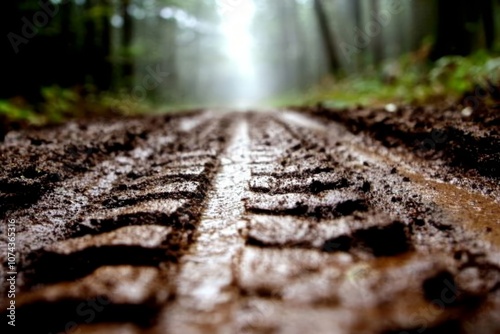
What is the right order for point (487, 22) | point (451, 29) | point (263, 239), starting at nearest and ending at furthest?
point (263, 239)
point (451, 29)
point (487, 22)

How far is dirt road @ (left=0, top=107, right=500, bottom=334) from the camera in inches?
47.3

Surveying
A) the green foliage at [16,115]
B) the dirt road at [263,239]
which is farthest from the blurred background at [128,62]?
the dirt road at [263,239]

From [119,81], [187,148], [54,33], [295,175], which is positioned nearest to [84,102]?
[54,33]

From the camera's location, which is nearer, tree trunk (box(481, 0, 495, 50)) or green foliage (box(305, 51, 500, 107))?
green foliage (box(305, 51, 500, 107))

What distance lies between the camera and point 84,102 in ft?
30.8

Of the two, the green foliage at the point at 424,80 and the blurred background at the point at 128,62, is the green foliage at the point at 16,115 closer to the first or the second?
the blurred background at the point at 128,62

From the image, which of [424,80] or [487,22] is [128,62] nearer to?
[424,80]

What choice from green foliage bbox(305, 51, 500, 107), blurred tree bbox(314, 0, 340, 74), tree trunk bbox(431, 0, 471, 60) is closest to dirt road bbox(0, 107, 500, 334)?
green foliage bbox(305, 51, 500, 107)

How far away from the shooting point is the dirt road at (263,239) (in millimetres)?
1201

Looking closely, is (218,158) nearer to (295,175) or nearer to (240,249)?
(295,175)

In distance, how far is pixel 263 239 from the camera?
1.64 meters

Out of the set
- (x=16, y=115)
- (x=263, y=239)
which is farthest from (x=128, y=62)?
(x=263, y=239)

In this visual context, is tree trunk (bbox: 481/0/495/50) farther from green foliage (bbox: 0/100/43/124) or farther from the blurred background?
green foliage (bbox: 0/100/43/124)

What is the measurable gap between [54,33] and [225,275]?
12417mm
